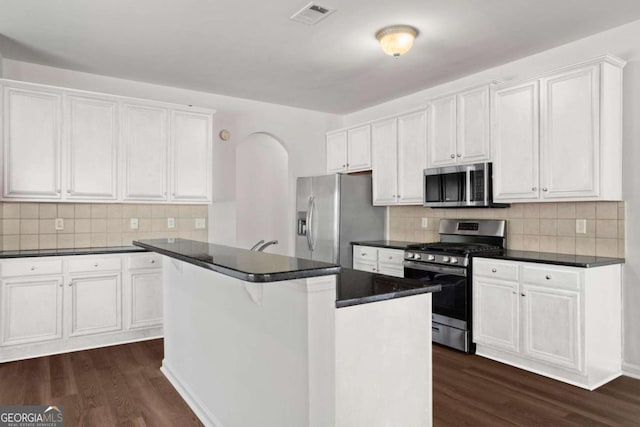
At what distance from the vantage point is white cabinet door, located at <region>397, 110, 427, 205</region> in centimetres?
450

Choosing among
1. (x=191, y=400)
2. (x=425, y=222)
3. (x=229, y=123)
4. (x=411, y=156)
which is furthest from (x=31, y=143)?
(x=425, y=222)

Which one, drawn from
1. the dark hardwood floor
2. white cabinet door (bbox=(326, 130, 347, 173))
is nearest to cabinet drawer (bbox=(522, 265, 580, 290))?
the dark hardwood floor

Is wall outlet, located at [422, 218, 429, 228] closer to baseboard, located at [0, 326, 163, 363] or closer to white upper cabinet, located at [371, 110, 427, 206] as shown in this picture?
white upper cabinet, located at [371, 110, 427, 206]

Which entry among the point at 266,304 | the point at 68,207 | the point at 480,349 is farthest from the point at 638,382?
the point at 68,207

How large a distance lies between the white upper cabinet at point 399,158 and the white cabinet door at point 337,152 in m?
0.56

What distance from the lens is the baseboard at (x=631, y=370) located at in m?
3.15

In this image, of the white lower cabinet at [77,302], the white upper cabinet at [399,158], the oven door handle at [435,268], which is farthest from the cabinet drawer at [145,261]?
the white upper cabinet at [399,158]

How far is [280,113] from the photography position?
5625 millimetres

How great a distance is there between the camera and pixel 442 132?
4234mm

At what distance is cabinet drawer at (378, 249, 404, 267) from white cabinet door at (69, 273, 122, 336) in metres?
2.62

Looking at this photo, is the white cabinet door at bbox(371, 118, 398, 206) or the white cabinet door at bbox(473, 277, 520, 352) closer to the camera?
the white cabinet door at bbox(473, 277, 520, 352)

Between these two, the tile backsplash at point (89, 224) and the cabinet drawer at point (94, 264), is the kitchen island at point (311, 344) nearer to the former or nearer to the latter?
the cabinet drawer at point (94, 264)

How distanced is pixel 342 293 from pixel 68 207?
346 cm

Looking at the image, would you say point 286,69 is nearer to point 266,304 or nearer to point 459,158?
point 459,158
